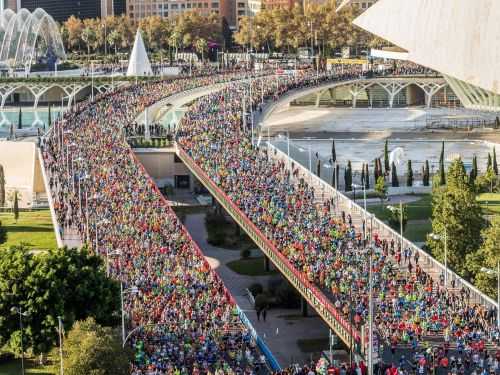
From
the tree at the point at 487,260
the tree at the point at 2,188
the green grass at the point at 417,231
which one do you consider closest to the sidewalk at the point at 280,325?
the tree at the point at 487,260

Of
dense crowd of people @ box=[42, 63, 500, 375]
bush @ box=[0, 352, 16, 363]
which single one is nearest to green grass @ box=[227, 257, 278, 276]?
dense crowd of people @ box=[42, 63, 500, 375]

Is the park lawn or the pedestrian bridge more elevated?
the pedestrian bridge

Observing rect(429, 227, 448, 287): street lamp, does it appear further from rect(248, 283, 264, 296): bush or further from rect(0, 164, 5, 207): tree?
rect(0, 164, 5, 207): tree

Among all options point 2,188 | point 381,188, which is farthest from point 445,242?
point 2,188

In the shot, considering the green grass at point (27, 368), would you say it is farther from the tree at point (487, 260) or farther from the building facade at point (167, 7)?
the building facade at point (167, 7)

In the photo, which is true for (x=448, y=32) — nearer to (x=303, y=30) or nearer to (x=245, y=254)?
(x=245, y=254)
